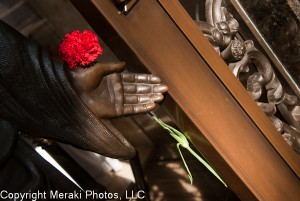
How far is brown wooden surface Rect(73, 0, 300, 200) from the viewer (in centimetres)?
77

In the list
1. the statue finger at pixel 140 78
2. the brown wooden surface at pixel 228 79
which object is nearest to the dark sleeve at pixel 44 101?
the statue finger at pixel 140 78

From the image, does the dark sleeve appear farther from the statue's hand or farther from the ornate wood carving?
the ornate wood carving

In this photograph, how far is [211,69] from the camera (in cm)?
87

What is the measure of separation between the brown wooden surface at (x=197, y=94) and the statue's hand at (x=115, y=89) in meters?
0.04

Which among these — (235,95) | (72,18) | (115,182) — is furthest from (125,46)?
(115,182)

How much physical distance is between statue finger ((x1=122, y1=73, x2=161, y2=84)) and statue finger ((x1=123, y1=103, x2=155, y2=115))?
2.2 inches

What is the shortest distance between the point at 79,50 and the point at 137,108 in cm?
19

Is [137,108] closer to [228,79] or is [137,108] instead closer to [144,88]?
[144,88]

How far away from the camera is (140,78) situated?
800mm

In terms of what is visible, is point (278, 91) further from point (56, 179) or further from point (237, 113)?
point (56, 179)

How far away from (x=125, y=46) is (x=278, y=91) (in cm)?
58

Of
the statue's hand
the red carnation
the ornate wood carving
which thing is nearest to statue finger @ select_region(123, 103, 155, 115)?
the statue's hand

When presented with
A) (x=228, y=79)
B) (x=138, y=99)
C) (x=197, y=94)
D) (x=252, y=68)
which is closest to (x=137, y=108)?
(x=138, y=99)

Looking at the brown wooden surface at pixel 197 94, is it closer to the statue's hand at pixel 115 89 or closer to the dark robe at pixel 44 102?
the statue's hand at pixel 115 89
